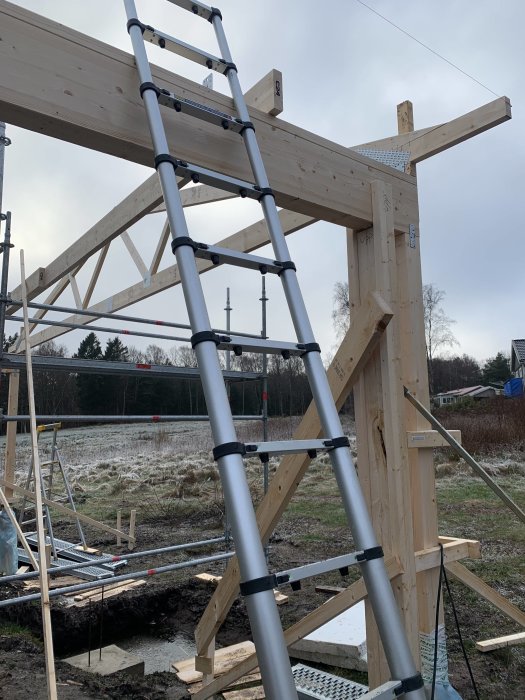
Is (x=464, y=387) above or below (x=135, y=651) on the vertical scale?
above

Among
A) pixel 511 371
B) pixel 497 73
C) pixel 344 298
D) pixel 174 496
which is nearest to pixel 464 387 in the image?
pixel 511 371

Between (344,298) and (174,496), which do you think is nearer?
(174,496)

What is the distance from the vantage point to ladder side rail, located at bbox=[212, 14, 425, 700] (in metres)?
1.60

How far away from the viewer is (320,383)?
193cm

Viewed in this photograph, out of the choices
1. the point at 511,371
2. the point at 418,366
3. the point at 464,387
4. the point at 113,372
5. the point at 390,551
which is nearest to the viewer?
the point at 390,551

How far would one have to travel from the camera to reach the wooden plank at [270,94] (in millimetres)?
2549

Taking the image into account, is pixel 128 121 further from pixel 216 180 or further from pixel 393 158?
pixel 393 158

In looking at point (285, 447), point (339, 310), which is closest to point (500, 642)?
point (285, 447)

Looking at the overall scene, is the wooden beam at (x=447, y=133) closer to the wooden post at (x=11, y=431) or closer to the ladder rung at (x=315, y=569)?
the ladder rung at (x=315, y=569)

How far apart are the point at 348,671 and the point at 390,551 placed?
1.49m

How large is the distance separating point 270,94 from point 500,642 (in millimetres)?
3640

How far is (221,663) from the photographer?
12.1ft

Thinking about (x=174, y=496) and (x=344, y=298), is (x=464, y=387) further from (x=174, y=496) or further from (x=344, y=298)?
(x=174, y=496)

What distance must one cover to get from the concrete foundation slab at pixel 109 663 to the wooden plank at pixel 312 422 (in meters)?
1.79
